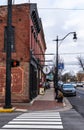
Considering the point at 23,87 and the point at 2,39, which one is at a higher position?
the point at 2,39

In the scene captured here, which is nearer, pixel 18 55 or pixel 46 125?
pixel 46 125

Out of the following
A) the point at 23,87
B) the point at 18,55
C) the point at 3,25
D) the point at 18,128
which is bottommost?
the point at 18,128

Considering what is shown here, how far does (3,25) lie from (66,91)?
75.4 ft

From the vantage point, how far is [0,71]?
36906 mm

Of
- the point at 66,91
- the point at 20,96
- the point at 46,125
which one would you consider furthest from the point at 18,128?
the point at 66,91

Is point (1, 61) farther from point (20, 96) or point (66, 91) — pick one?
point (66, 91)

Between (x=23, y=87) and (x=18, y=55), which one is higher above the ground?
(x=18, y=55)

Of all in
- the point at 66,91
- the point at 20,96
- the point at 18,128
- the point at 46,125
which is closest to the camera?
the point at 18,128

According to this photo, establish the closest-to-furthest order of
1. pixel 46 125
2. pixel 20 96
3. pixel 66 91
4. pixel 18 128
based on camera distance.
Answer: pixel 18 128
pixel 46 125
pixel 20 96
pixel 66 91

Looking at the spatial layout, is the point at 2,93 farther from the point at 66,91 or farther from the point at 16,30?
the point at 66,91

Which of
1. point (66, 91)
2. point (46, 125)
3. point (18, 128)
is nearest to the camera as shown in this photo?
point (18, 128)

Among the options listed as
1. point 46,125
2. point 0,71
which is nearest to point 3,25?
point 0,71

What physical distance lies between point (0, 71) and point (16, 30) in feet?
12.1

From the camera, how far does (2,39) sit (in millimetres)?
36688
